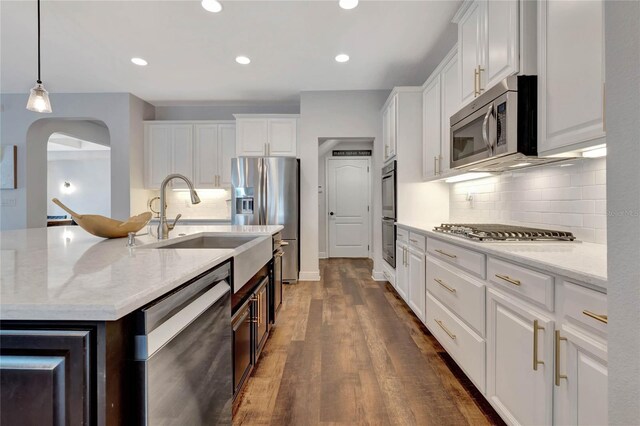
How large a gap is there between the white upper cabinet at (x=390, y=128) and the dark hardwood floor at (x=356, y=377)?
1914 millimetres

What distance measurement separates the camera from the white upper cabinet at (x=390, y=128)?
3.66 metres

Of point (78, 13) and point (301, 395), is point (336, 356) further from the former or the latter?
point (78, 13)

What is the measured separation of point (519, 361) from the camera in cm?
127

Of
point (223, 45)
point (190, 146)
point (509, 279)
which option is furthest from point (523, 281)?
point (190, 146)

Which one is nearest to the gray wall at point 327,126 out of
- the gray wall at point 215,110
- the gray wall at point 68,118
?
the gray wall at point 215,110

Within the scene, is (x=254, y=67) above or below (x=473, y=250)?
above

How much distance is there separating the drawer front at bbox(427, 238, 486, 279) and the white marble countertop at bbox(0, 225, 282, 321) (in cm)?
123

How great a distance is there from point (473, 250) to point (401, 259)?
1662mm

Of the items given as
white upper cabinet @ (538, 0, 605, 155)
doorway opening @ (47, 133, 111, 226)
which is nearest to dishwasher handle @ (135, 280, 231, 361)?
white upper cabinet @ (538, 0, 605, 155)

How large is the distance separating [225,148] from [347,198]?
8.74ft

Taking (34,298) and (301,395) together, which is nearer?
(34,298)

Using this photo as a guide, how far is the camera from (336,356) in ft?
7.26

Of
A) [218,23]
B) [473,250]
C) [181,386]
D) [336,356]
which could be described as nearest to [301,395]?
[336,356]

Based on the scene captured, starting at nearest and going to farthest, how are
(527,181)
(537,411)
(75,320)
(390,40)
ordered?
(75,320), (537,411), (527,181), (390,40)
